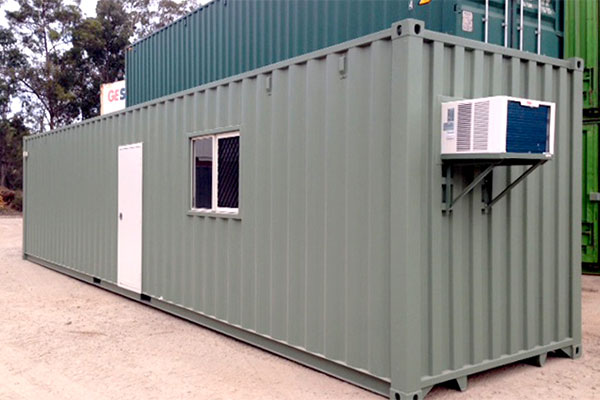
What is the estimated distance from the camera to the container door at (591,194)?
934 centimetres

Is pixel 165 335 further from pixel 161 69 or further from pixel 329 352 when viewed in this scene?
pixel 161 69

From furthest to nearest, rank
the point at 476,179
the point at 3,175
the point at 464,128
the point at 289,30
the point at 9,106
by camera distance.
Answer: the point at 3,175 → the point at 9,106 → the point at 289,30 → the point at 476,179 → the point at 464,128

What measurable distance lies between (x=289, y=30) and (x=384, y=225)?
A: 3.61 m

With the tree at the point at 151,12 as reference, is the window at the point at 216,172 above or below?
below

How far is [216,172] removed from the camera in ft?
20.3

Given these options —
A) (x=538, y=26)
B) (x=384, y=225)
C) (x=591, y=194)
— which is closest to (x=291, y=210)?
(x=384, y=225)

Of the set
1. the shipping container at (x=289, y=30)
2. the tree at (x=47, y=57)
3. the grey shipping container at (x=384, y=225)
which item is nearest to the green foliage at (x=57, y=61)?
the tree at (x=47, y=57)

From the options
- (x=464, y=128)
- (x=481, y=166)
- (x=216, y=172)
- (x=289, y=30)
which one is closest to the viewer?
(x=464, y=128)

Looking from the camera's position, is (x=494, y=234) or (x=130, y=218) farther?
(x=130, y=218)

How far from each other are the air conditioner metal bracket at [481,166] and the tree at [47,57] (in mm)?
32444

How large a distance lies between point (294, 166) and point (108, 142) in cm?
450

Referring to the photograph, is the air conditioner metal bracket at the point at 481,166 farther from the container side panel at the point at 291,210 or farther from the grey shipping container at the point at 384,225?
the container side panel at the point at 291,210

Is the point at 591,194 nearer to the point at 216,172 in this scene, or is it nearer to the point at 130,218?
the point at 216,172


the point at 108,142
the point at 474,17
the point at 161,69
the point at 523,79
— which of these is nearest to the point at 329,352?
the point at 523,79
